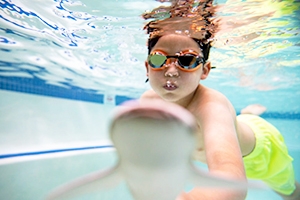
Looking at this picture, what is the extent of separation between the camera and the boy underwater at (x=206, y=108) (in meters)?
2.00

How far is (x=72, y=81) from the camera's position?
13602 mm

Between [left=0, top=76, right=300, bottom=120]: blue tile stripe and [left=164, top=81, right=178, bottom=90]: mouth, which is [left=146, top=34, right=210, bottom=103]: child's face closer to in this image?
[left=164, top=81, right=178, bottom=90]: mouth

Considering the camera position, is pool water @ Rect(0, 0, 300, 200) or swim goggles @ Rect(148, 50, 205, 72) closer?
swim goggles @ Rect(148, 50, 205, 72)

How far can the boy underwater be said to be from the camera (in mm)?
2004

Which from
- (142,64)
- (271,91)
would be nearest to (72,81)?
(142,64)

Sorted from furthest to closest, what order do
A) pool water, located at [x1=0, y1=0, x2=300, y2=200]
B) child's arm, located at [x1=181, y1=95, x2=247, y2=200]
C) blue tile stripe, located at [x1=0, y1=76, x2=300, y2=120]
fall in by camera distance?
blue tile stripe, located at [x1=0, y1=76, x2=300, y2=120] < pool water, located at [x1=0, y1=0, x2=300, y2=200] < child's arm, located at [x1=181, y1=95, x2=247, y2=200]

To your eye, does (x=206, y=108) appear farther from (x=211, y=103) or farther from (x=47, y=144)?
(x=47, y=144)

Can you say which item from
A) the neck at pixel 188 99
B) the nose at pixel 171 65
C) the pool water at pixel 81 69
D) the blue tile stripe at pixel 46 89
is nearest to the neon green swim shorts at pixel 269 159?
the pool water at pixel 81 69

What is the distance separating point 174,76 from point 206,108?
0.98 meters

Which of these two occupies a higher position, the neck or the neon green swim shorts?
the neck

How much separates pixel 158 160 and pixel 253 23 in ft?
22.9

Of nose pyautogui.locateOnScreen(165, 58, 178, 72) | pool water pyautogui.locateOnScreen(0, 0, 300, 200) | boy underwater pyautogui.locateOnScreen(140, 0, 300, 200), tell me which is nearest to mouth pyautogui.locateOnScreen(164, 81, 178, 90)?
boy underwater pyautogui.locateOnScreen(140, 0, 300, 200)

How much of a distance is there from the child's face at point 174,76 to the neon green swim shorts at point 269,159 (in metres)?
2.37

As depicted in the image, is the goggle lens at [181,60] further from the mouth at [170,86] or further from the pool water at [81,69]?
the pool water at [81,69]
